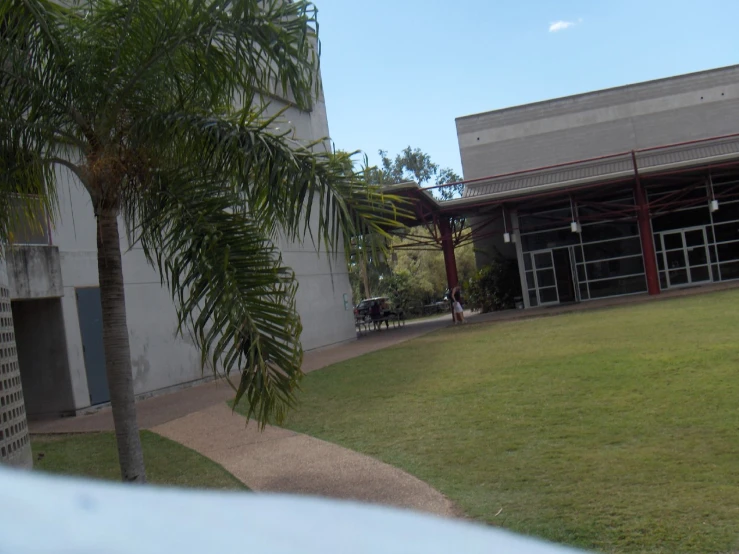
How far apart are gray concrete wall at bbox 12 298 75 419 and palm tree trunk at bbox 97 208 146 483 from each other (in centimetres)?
749

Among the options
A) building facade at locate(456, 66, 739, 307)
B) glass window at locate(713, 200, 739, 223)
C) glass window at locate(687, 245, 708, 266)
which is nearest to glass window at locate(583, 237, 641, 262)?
building facade at locate(456, 66, 739, 307)

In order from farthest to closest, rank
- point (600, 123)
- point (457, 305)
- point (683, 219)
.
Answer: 1. point (600, 123)
2. point (683, 219)
3. point (457, 305)

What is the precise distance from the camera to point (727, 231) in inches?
1143

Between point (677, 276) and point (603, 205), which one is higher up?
point (603, 205)

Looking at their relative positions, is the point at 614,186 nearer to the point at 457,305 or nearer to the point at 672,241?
the point at 672,241

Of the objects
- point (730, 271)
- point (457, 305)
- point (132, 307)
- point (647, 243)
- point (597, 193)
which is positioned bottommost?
point (730, 271)

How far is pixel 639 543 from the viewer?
15.9 ft

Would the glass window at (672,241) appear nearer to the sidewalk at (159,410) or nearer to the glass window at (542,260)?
the glass window at (542,260)

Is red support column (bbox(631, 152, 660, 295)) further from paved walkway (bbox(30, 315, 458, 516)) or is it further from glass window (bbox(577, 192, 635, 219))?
paved walkway (bbox(30, 315, 458, 516))

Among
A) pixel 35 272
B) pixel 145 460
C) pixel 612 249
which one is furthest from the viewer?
pixel 612 249

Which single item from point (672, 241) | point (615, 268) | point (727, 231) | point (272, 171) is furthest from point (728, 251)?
point (272, 171)

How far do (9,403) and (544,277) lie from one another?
2660 centimetres

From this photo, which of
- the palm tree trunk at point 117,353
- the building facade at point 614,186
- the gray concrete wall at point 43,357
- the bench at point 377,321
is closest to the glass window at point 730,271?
the building facade at point 614,186

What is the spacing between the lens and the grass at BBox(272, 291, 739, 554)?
17.5 feet
